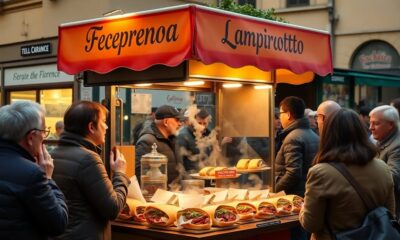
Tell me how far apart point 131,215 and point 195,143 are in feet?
5.48

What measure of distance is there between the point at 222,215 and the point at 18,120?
6.23ft

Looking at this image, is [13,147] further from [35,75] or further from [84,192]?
[35,75]

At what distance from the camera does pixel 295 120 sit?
6.22 metres

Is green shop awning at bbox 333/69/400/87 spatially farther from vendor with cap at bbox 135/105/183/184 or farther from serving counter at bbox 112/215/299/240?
serving counter at bbox 112/215/299/240

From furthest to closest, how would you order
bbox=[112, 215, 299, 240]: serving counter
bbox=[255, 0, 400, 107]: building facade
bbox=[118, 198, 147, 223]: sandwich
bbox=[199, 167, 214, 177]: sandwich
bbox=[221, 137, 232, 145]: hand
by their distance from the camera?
1. bbox=[255, 0, 400, 107]: building facade
2. bbox=[221, 137, 232, 145]: hand
3. bbox=[199, 167, 214, 177]: sandwich
4. bbox=[118, 198, 147, 223]: sandwich
5. bbox=[112, 215, 299, 240]: serving counter

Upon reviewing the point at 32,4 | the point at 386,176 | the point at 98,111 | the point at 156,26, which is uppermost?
the point at 32,4

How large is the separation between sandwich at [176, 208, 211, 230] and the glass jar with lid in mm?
896

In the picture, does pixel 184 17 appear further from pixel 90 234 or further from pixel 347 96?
pixel 347 96

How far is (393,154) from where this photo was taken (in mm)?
5195

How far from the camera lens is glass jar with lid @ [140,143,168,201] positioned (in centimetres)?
540

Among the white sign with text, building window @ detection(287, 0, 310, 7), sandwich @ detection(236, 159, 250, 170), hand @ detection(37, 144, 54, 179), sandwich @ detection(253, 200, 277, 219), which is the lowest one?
sandwich @ detection(253, 200, 277, 219)

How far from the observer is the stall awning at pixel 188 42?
4.48m

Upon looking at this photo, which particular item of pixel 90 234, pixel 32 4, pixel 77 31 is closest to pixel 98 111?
pixel 90 234

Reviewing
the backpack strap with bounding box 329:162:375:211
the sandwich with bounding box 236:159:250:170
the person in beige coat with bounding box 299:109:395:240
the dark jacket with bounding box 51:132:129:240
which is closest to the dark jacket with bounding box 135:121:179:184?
the sandwich with bounding box 236:159:250:170
